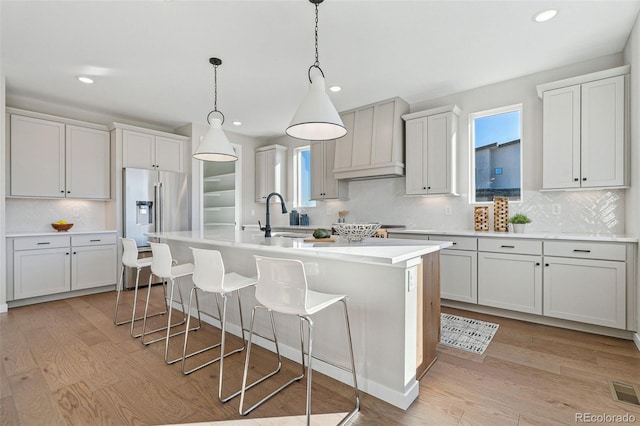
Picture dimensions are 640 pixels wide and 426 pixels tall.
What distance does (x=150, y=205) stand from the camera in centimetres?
479

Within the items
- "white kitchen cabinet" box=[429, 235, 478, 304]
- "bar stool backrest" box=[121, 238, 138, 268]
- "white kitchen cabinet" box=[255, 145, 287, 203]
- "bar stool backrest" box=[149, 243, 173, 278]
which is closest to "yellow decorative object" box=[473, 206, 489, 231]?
"white kitchen cabinet" box=[429, 235, 478, 304]

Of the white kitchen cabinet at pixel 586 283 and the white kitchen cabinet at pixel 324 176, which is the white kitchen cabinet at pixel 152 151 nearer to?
the white kitchen cabinet at pixel 324 176

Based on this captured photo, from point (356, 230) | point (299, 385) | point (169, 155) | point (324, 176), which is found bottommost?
point (299, 385)

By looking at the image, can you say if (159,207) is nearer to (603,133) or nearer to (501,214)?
(501,214)

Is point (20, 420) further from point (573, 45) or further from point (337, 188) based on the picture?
point (573, 45)

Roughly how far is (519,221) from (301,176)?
380 cm

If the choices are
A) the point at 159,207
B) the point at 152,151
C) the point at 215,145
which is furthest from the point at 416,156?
the point at 152,151

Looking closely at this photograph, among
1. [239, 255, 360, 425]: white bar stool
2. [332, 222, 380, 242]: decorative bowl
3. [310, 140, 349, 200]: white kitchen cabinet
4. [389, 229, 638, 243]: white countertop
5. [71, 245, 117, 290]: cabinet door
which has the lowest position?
[71, 245, 117, 290]: cabinet door

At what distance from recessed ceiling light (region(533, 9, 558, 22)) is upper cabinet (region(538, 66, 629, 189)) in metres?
0.87

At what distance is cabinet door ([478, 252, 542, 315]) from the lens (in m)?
3.03

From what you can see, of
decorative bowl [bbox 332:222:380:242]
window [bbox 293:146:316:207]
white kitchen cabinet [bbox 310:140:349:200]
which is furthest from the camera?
window [bbox 293:146:316:207]

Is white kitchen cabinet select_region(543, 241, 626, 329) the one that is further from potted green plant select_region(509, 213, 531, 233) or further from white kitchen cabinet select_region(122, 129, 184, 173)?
white kitchen cabinet select_region(122, 129, 184, 173)

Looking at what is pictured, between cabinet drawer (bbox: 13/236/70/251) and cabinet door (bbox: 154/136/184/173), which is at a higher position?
cabinet door (bbox: 154/136/184/173)

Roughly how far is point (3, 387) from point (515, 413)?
3150 millimetres
